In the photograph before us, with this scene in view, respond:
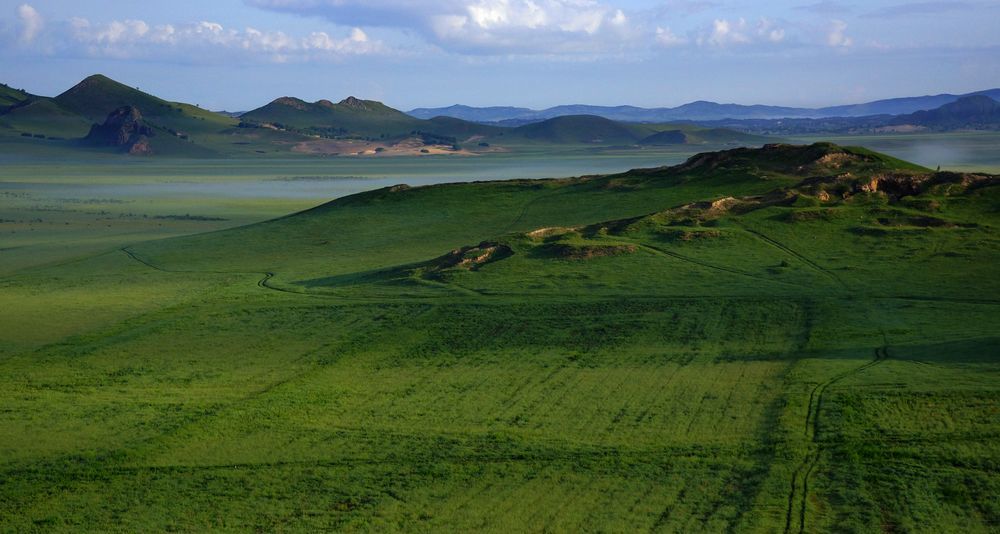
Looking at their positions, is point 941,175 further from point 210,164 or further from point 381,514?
point 210,164

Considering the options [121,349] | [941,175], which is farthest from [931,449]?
[941,175]

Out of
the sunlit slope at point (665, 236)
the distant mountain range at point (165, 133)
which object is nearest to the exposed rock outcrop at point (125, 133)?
the distant mountain range at point (165, 133)

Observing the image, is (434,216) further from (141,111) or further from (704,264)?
(141,111)

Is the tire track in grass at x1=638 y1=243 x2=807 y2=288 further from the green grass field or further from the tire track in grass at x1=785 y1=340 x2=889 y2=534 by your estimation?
the tire track in grass at x1=785 y1=340 x2=889 y2=534

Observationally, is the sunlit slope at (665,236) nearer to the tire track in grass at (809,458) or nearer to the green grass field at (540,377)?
the green grass field at (540,377)

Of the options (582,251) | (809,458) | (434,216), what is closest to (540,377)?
(809,458)
